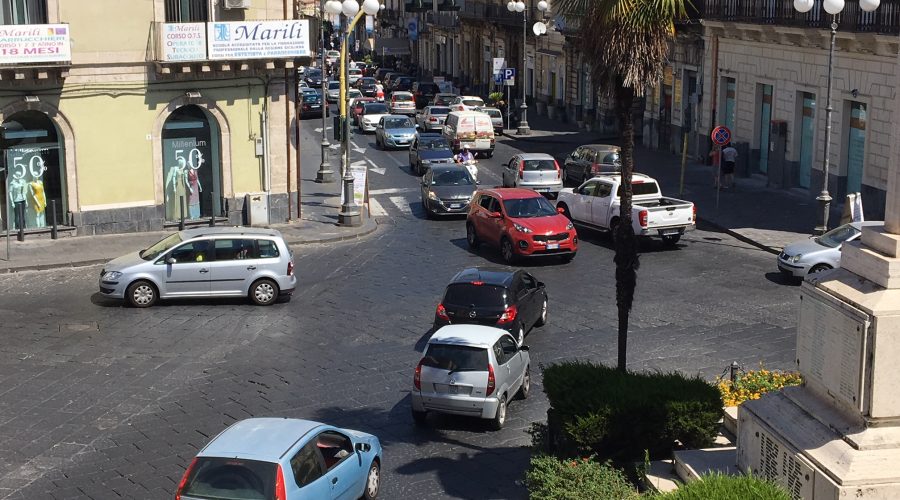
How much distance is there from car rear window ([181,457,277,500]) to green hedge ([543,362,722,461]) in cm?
360

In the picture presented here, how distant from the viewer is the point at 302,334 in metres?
22.5

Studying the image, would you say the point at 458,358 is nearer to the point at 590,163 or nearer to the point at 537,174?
the point at 537,174

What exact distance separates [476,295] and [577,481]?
8.69 meters

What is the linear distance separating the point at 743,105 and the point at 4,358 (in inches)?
1134

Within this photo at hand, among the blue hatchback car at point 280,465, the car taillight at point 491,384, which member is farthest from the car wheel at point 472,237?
the blue hatchback car at point 280,465

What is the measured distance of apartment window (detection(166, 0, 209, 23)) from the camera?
31948 millimetres

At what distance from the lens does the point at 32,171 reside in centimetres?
3081

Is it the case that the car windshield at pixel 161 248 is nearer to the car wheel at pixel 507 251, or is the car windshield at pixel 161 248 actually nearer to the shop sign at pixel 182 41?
the shop sign at pixel 182 41

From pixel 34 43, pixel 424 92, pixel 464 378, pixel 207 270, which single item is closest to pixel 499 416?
pixel 464 378

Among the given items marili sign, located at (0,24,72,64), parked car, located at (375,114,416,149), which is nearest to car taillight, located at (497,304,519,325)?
marili sign, located at (0,24,72,64)

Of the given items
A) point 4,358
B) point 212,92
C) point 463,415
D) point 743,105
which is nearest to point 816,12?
point 743,105

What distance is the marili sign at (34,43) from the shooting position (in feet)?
95.4

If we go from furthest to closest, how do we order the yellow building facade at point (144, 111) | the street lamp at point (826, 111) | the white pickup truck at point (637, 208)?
the yellow building facade at point (144, 111)
the white pickup truck at point (637, 208)
the street lamp at point (826, 111)

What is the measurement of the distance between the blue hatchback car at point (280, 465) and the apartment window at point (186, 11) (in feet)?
67.8
